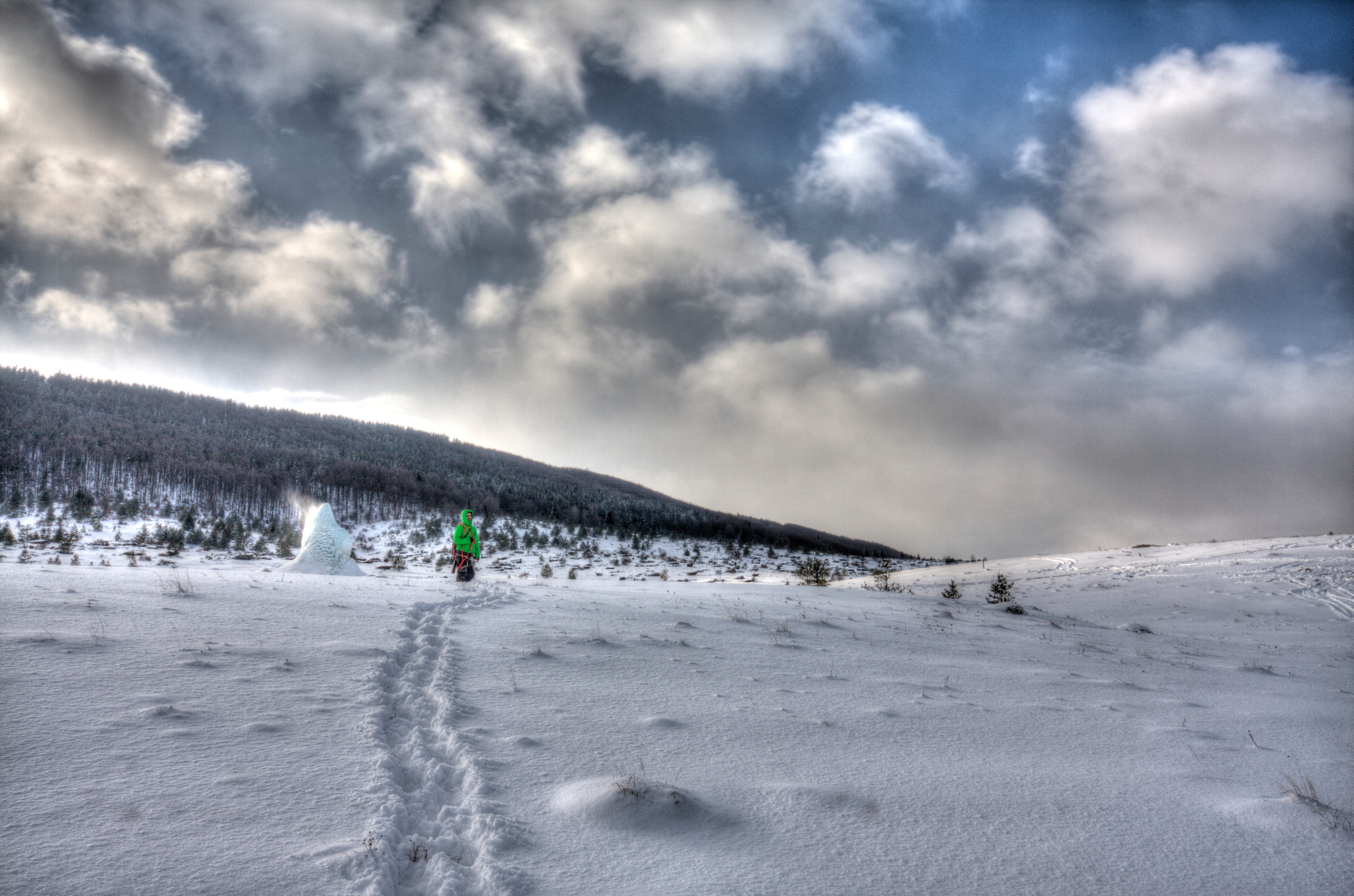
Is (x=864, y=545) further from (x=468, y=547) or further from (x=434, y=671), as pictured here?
(x=434, y=671)

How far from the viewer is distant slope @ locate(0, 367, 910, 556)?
28394 mm

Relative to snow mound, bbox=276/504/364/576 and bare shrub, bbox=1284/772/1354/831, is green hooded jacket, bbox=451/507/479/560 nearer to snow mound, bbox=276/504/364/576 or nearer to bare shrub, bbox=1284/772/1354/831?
snow mound, bbox=276/504/364/576

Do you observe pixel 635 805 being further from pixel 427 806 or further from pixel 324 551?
pixel 324 551

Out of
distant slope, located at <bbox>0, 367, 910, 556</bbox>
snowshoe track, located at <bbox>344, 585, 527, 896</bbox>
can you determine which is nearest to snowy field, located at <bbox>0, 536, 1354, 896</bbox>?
snowshoe track, located at <bbox>344, 585, 527, 896</bbox>

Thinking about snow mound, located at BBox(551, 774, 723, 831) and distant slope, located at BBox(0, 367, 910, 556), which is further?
distant slope, located at BBox(0, 367, 910, 556)

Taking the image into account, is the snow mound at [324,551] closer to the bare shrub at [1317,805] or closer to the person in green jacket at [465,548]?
the person in green jacket at [465,548]

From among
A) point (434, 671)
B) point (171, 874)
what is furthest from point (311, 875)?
point (434, 671)

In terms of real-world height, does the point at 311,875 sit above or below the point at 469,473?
below

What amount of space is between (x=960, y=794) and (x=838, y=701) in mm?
1723

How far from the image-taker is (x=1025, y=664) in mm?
7074

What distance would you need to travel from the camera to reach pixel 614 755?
391 centimetres

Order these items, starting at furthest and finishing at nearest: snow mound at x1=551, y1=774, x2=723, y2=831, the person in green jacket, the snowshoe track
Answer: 1. the person in green jacket
2. snow mound at x1=551, y1=774, x2=723, y2=831
3. the snowshoe track

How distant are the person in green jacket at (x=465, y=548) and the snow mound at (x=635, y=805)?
9405 millimetres

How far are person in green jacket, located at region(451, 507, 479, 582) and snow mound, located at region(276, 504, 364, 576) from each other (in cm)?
319
